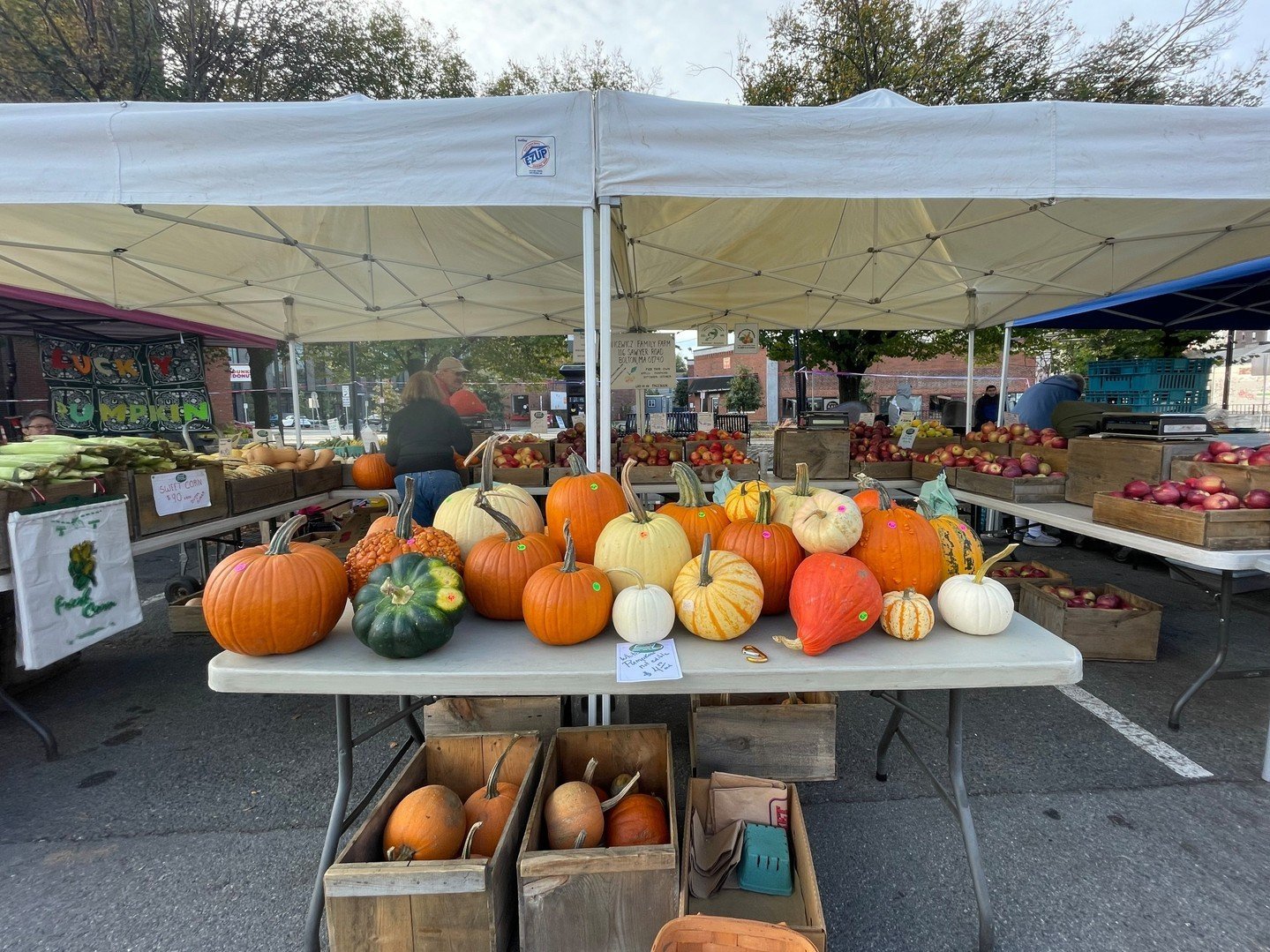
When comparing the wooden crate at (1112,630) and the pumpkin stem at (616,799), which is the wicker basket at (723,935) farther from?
the wooden crate at (1112,630)

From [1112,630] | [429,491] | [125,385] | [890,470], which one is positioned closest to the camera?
[1112,630]

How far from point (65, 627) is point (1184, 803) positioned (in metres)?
4.77

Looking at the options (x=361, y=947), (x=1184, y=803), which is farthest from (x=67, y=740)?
(x=1184, y=803)

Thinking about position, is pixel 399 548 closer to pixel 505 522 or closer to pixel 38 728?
pixel 505 522

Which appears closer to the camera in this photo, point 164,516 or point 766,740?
point 766,740

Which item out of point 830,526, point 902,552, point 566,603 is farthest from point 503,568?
point 902,552

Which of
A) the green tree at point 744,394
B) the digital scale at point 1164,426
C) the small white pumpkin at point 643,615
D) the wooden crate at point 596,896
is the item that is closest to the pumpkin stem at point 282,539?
the small white pumpkin at point 643,615

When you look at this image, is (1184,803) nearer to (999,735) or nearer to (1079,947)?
(999,735)

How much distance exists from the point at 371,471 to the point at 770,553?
4555 millimetres

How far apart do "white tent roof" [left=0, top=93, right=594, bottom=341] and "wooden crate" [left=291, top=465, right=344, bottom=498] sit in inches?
67.0

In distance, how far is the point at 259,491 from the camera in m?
4.24

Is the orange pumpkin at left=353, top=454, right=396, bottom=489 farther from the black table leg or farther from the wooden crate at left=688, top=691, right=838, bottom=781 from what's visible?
the wooden crate at left=688, top=691, right=838, bottom=781

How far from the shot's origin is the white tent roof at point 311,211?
7.68 ft

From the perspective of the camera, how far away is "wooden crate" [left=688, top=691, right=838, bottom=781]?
2.15 m
